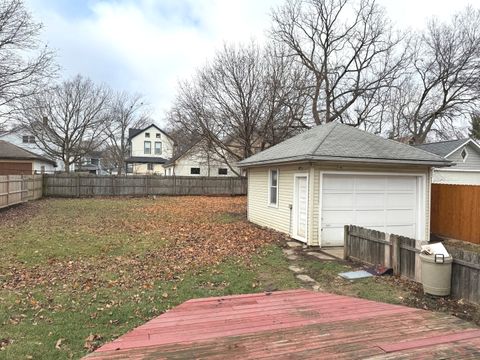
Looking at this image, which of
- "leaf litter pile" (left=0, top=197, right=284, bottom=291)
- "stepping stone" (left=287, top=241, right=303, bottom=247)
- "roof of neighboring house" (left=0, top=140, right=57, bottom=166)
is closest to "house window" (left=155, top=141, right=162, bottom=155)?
"roof of neighboring house" (left=0, top=140, right=57, bottom=166)

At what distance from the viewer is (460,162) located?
70.0 ft

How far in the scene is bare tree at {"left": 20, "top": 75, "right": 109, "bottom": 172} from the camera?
35.6 metres

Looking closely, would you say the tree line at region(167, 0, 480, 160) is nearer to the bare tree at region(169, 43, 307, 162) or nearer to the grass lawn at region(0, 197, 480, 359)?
the bare tree at region(169, 43, 307, 162)

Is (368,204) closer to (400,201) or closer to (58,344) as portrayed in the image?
(400,201)

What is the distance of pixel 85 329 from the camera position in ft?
15.0

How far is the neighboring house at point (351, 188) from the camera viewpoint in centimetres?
1039

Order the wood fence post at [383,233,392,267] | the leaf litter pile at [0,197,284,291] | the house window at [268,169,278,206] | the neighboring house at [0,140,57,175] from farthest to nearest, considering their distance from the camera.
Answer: the neighboring house at [0,140,57,175] → the house window at [268,169,278,206] → the wood fence post at [383,233,392,267] → the leaf litter pile at [0,197,284,291]

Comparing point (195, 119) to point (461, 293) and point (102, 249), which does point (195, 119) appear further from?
point (461, 293)

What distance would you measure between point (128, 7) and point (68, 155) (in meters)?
27.9

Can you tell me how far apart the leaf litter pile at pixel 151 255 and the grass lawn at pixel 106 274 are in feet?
0.07

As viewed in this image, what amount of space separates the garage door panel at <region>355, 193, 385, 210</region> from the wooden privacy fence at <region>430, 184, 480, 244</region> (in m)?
3.64

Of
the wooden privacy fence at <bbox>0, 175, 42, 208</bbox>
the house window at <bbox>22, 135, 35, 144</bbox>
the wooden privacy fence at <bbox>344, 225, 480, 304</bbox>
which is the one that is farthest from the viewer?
the house window at <bbox>22, 135, 35, 144</bbox>

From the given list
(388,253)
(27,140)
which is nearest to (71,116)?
(27,140)

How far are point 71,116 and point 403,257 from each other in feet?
119
